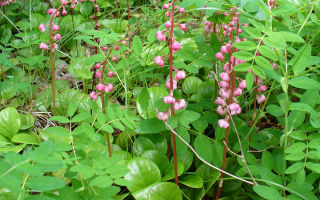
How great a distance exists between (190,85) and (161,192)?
35.0 inches

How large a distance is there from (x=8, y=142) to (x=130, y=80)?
2.98ft

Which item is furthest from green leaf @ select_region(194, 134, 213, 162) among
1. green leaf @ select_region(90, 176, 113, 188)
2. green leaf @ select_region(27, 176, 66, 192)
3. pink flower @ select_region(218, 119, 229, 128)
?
green leaf @ select_region(27, 176, 66, 192)

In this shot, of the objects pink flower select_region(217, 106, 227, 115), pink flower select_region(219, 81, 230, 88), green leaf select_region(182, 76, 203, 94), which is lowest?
green leaf select_region(182, 76, 203, 94)

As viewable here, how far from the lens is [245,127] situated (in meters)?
1.64

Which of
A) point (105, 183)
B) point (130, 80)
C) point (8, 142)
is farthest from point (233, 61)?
point (8, 142)

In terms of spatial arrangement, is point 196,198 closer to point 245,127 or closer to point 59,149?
point 245,127

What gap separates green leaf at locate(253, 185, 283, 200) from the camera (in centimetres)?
116

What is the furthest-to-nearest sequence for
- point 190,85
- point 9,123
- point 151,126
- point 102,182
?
point 190,85 < point 9,123 < point 151,126 < point 102,182

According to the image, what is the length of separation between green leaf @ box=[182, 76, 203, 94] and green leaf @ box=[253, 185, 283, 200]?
3.21ft

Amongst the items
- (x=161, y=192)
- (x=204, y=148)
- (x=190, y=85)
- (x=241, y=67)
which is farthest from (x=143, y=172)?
(x=190, y=85)

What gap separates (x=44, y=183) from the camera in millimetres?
857

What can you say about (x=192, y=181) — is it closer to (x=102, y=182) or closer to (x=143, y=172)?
(x=143, y=172)

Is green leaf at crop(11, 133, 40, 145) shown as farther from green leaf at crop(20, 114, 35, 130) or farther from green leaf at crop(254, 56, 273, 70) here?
green leaf at crop(254, 56, 273, 70)

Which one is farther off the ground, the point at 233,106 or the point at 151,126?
the point at 233,106
